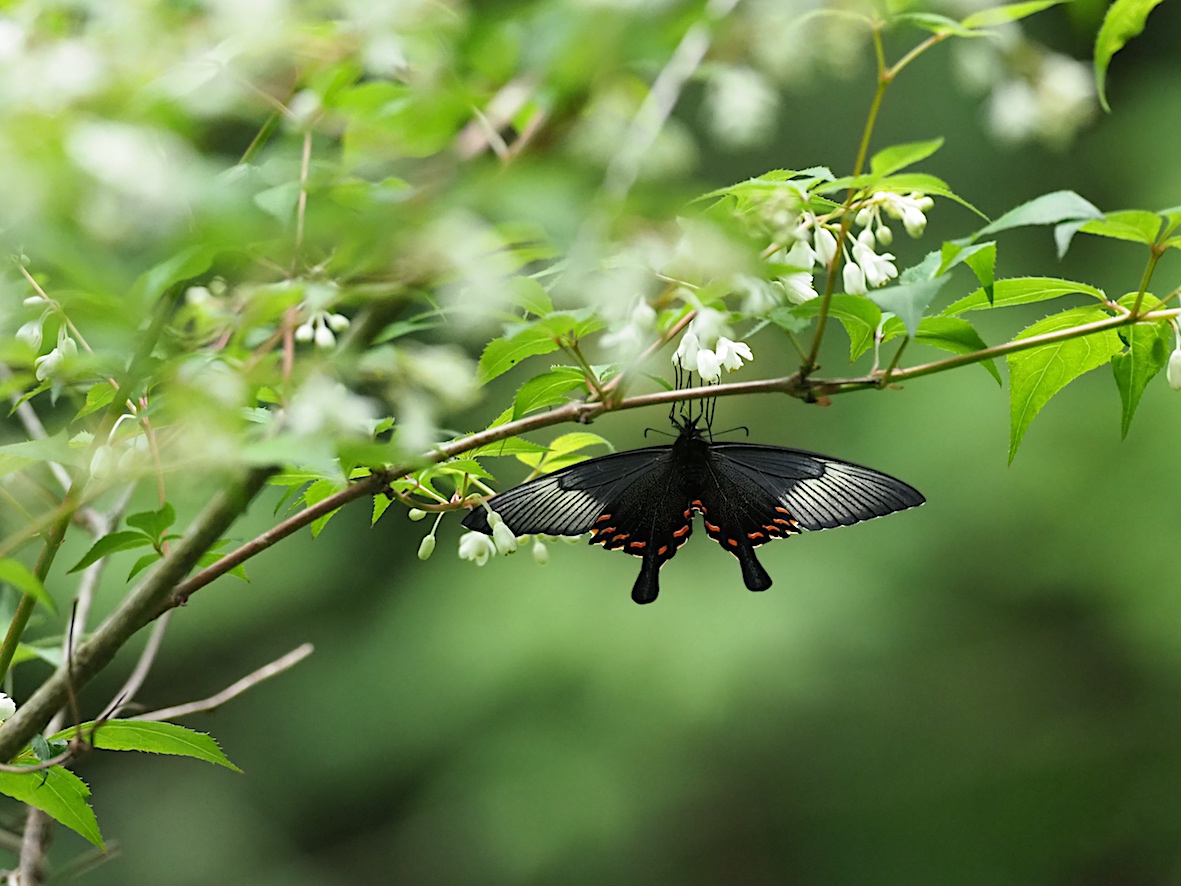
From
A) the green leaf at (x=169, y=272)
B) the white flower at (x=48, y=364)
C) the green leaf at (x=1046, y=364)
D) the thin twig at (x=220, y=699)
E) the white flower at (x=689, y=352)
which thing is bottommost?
Result: the thin twig at (x=220, y=699)

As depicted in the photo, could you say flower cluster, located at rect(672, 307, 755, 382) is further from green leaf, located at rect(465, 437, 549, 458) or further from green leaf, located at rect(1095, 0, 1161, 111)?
green leaf, located at rect(1095, 0, 1161, 111)

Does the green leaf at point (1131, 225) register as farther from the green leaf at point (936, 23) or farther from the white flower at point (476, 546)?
the white flower at point (476, 546)

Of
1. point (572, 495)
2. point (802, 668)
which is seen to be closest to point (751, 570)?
point (572, 495)

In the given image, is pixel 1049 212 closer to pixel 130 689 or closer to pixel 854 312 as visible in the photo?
pixel 854 312

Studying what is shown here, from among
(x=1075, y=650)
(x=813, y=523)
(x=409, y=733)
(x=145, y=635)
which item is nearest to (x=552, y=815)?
(x=409, y=733)

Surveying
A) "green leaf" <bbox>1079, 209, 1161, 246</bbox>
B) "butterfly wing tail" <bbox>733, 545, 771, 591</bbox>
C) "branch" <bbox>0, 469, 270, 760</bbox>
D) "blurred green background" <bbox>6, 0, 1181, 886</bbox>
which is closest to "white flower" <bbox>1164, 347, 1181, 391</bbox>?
"green leaf" <bbox>1079, 209, 1161, 246</bbox>

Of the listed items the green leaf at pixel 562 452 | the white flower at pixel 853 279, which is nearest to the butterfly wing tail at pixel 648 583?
the green leaf at pixel 562 452
